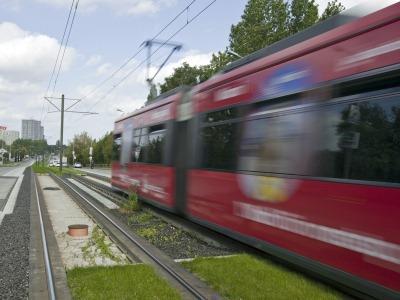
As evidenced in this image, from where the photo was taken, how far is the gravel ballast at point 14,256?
686cm

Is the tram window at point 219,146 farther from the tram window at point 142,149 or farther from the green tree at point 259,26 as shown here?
the green tree at point 259,26

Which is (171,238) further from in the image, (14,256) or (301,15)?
(301,15)

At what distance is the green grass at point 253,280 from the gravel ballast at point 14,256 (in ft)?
8.18

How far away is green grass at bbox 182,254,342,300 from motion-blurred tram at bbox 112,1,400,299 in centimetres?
32

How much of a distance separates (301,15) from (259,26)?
3.53 m

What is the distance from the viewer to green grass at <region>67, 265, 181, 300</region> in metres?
6.39

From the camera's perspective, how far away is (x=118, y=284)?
271 inches

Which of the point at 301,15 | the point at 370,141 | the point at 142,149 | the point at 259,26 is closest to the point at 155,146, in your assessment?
the point at 142,149

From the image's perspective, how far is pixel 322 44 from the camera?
6.47 m

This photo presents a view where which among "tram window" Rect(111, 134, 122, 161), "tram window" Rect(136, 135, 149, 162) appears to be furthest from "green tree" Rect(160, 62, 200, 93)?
"tram window" Rect(136, 135, 149, 162)

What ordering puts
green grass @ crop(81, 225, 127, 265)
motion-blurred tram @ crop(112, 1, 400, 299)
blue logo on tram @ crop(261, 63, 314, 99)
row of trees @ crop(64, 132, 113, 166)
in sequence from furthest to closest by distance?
row of trees @ crop(64, 132, 113, 166) → green grass @ crop(81, 225, 127, 265) → blue logo on tram @ crop(261, 63, 314, 99) → motion-blurred tram @ crop(112, 1, 400, 299)

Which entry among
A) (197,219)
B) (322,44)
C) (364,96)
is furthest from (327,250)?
(197,219)

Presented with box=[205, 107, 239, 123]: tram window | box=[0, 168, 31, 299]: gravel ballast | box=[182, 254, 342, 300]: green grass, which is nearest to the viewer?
box=[182, 254, 342, 300]: green grass

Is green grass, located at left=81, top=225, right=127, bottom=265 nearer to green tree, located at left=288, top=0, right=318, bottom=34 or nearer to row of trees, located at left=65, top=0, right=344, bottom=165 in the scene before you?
row of trees, located at left=65, top=0, right=344, bottom=165
